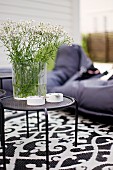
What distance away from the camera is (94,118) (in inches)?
104

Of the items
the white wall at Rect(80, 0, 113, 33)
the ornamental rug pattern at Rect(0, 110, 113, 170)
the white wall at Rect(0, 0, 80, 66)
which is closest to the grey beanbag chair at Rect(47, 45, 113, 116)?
the ornamental rug pattern at Rect(0, 110, 113, 170)

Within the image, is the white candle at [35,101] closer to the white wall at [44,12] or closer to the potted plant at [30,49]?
the potted plant at [30,49]

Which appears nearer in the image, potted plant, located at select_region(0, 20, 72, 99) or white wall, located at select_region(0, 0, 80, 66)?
potted plant, located at select_region(0, 20, 72, 99)

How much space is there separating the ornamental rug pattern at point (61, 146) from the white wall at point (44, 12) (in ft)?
3.32

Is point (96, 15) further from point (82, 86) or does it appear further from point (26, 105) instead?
point (26, 105)

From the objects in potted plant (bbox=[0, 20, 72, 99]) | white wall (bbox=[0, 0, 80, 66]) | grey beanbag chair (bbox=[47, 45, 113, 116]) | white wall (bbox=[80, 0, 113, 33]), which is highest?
white wall (bbox=[80, 0, 113, 33])

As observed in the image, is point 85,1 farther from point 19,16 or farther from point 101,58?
point 19,16

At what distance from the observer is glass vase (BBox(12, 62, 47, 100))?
1779 mm

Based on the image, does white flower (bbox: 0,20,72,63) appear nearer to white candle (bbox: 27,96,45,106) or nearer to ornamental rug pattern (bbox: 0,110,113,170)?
white candle (bbox: 27,96,45,106)

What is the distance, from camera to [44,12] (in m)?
3.76

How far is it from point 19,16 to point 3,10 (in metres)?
0.24

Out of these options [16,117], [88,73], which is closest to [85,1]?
[88,73]

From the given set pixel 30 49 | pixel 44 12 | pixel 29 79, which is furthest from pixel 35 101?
pixel 44 12

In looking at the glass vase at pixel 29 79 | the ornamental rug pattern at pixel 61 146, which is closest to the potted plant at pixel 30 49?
the glass vase at pixel 29 79
